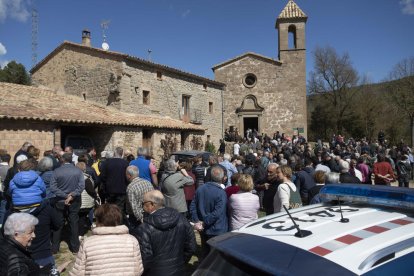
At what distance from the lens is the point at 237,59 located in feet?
88.8

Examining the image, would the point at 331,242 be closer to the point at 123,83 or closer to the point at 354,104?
the point at 123,83

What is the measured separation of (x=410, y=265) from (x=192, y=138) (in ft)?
62.1

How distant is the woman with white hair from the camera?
8.85ft

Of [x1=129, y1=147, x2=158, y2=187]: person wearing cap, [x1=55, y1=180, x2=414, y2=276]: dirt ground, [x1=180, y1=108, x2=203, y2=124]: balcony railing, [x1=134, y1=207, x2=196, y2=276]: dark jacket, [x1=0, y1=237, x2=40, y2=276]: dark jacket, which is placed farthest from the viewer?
[x1=180, y1=108, x2=203, y2=124]: balcony railing

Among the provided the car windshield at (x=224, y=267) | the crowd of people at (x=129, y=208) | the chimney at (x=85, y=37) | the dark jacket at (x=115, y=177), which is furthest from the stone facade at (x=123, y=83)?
the car windshield at (x=224, y=267)

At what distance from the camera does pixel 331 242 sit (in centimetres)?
187

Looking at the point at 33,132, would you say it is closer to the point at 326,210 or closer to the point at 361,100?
the point at 326,210

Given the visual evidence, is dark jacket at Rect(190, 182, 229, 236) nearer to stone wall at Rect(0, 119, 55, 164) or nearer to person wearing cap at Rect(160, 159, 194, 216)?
person wearing cap at Rect(160, 159, 194, 216)

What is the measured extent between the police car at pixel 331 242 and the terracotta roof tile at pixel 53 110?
10.8m

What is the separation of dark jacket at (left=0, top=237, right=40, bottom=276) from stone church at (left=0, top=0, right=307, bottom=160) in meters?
9.18

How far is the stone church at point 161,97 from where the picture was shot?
14.6m

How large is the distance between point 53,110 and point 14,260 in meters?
11.5

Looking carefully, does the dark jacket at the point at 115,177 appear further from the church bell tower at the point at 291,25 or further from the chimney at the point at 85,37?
the church bell tower at the point at 291,25

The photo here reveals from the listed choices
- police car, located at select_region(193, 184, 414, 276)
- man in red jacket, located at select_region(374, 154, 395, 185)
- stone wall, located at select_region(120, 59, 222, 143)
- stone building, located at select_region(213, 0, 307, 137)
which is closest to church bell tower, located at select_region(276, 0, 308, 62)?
stone building, located at select_region(213, 0, 307, 137)
